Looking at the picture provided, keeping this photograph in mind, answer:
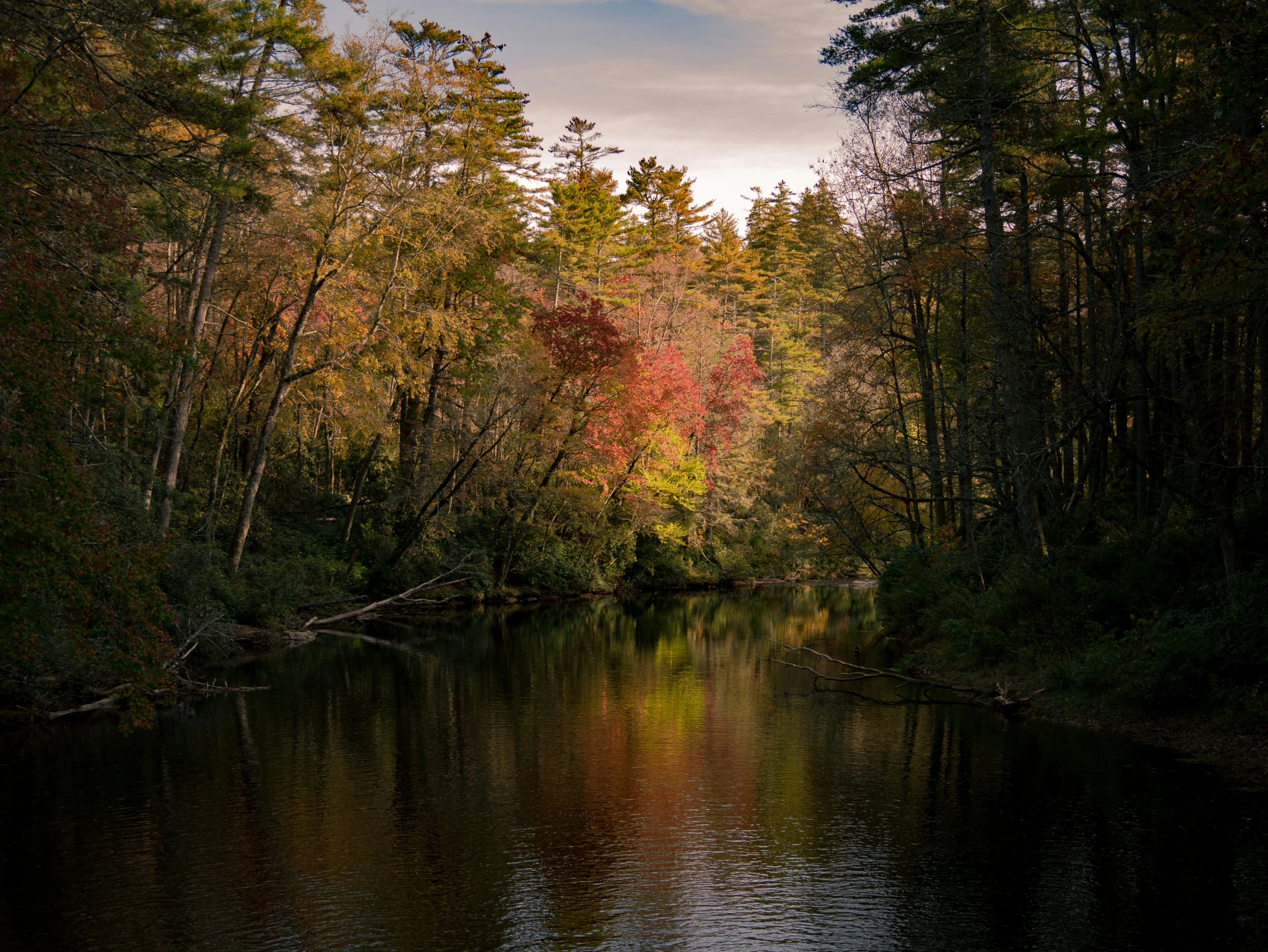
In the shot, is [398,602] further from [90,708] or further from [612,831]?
[612,831]

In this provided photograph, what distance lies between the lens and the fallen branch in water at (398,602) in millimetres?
24234

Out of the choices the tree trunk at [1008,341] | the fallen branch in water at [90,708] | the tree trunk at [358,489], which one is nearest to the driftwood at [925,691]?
the tree trunk at [1008,341]

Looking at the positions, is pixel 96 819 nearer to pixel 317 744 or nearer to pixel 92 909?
pixel 92 909

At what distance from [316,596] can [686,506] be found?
15838mm

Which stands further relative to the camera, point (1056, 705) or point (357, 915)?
point (1056, 705)

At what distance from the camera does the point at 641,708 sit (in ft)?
53.4

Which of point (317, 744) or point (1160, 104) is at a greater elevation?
point (1160, 104)

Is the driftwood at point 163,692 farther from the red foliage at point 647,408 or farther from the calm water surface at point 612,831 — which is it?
the red foliage at point 647,408

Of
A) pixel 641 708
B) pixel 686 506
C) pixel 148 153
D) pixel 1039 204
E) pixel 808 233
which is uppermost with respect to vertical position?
pixel 808 233

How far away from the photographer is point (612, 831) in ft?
32.9

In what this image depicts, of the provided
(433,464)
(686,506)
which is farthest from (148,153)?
(686,506)

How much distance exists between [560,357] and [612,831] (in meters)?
21.7

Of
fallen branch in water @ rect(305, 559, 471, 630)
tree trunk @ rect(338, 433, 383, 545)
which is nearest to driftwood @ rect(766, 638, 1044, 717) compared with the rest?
fallen branch in water @ rect(305, 559, 471, 630)

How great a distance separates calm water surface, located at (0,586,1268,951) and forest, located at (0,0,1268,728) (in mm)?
1753
